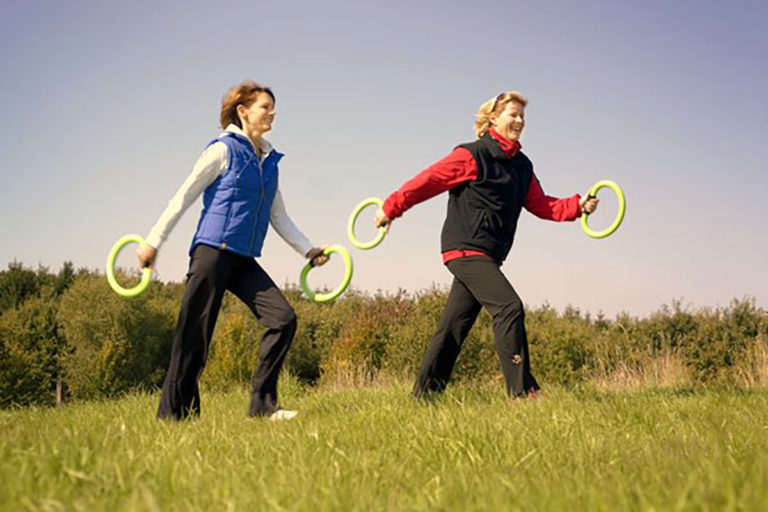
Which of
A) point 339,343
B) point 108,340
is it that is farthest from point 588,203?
point 108,340

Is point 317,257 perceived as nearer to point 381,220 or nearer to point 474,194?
point 381,220

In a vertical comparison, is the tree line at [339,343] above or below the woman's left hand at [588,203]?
below

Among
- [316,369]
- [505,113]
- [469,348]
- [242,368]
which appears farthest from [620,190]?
[316,369]

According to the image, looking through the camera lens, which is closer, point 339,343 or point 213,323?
point 213,323

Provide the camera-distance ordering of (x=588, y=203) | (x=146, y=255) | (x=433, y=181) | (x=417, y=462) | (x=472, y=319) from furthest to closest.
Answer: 1. (x=588, y=203)
2. (x=472, y=319)
3. (x=433, y=181)
4. (x=146, y=255)
5. (x=417, y=462)

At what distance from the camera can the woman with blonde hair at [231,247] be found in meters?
4.49

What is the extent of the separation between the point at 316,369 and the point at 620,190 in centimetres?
1939

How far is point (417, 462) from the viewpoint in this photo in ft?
9.22

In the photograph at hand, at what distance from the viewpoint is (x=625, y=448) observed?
3.14 meters

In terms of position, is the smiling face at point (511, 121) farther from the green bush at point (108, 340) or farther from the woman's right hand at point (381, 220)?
the green bush at point (108, 340)

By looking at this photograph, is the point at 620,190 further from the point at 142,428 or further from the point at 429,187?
the point at 142,428

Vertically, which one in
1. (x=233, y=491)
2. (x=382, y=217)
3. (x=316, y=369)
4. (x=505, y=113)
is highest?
(x=505, y=113)

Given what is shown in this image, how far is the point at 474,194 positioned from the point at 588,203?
119 centimetres

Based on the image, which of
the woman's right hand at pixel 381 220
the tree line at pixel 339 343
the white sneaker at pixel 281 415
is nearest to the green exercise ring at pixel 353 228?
the woman's right hand at pixel 381 220
